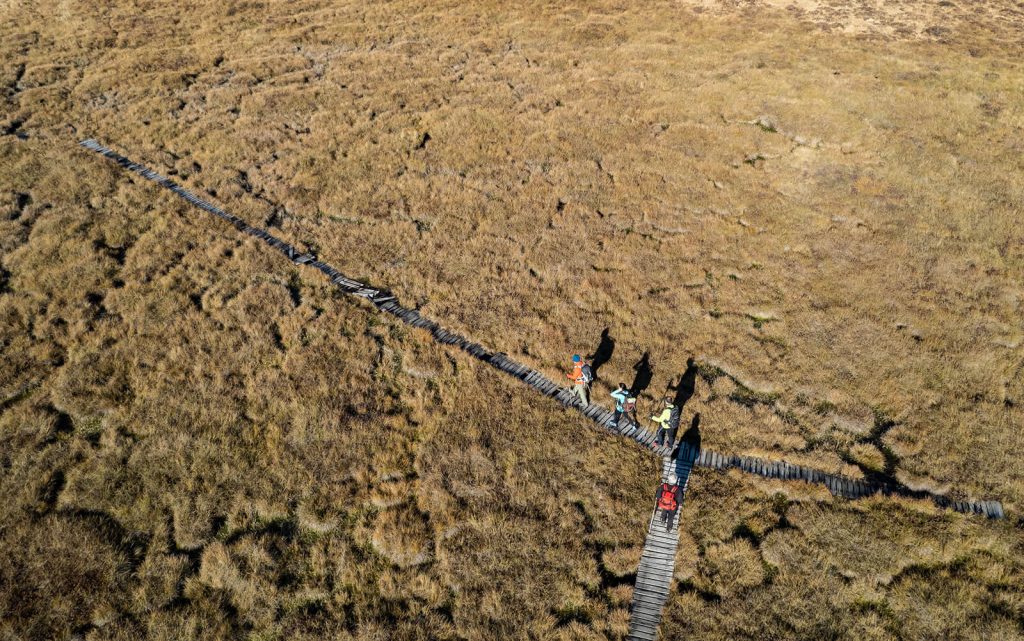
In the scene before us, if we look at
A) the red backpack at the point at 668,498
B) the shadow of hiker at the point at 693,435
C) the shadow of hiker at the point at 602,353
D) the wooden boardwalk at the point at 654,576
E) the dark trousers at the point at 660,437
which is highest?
the red backpack at the point at 668,498

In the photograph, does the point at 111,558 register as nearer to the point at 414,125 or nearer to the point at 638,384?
the point at 638,384

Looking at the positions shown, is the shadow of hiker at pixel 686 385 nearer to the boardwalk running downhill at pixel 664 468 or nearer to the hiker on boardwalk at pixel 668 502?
the boardwalk running downhill at pixel 664 468

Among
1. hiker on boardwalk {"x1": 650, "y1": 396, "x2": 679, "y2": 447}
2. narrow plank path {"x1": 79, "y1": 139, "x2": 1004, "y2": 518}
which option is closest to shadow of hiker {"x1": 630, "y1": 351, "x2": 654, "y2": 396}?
hiker on boardwalk {"x1": 650, "y1": 396, "x2": 679, "y2": 447}

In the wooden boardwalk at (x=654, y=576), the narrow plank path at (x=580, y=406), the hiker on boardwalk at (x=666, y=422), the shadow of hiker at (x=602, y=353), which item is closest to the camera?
the wooden boardwalk at (x=654, y=576)

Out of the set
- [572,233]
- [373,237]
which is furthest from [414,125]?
[572,233]

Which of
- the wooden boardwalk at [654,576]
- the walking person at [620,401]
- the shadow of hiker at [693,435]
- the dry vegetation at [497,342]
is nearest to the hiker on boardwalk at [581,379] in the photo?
the dry vegetation at [497,342]

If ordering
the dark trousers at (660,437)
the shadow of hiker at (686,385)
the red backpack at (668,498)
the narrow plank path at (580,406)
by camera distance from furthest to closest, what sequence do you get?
1. the shadow of hiker at (686,385)
2. the dark trousers at (660,437)
3. the narrow plank path at (580,406)
4. the red backpack at (668,498)

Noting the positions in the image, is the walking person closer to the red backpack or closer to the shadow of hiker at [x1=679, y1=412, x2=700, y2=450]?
the shadow of hiker at [x1=679, y1=412, x2=700, y2=450]
